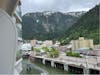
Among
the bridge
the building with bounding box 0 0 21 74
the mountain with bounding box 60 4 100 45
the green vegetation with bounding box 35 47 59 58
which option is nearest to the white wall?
the building with bounding box 0 0 21 74

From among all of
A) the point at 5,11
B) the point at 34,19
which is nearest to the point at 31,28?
the point at 34,19

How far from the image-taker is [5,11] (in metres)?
1.73

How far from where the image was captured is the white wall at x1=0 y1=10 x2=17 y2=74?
1.72 m

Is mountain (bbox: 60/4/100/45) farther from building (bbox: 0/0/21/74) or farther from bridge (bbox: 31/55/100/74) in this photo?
building (bbox: 0/0/21/74)

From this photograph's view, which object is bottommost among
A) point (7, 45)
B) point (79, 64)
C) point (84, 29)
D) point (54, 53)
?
point (79, 64)

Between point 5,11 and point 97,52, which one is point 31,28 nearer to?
point 5,11

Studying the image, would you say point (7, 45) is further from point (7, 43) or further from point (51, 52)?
point (51, 52)

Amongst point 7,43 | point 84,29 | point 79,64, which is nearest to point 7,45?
point 7,43

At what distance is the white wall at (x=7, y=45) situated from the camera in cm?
172

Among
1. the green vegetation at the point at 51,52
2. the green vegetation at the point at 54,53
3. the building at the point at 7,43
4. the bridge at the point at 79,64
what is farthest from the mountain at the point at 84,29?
the green vegetation at the point at 51,52

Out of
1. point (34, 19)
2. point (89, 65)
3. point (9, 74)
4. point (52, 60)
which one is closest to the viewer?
point (9, 74)

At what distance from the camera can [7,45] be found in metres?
1.73

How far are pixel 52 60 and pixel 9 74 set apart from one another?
1233 cm

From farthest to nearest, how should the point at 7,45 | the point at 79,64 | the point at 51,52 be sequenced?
the point at 51,52 → the point at 79,64 → the point at 7,45
